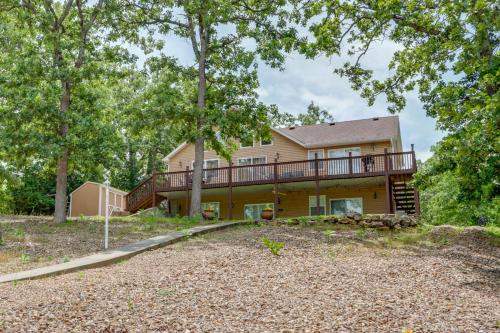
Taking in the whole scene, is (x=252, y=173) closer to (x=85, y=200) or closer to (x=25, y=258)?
(x=85, y=200)

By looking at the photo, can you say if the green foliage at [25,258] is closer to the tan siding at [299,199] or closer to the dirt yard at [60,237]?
the dirt yard at [60,237]

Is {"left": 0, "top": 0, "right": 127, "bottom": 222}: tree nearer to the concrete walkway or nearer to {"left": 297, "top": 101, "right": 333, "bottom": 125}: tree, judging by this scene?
the concrete walkway

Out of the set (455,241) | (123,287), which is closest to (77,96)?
(123,287)

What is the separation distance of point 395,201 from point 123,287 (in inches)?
730

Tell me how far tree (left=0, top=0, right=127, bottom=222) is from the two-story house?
6.28 meters

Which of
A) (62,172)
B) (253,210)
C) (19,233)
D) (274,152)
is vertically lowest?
(19,233)

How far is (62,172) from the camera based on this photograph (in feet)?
55.9

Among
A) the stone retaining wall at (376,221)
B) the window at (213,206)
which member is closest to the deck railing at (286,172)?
Result: the window at (213,206)

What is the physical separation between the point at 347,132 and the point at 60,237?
1683 centimetres

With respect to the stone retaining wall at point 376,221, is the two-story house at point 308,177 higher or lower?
higher

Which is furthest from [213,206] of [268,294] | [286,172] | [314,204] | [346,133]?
[268,294]

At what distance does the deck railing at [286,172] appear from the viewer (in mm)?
20078

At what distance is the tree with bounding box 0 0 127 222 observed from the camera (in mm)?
15867

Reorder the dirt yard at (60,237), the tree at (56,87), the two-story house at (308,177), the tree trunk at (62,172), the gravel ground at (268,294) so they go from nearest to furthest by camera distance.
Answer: the gravel ground at (268,294)
the dirt yard at (60,237)
the tree at (56,87)
the tree trunk at (62,172)
the two-story house at (308,177)
